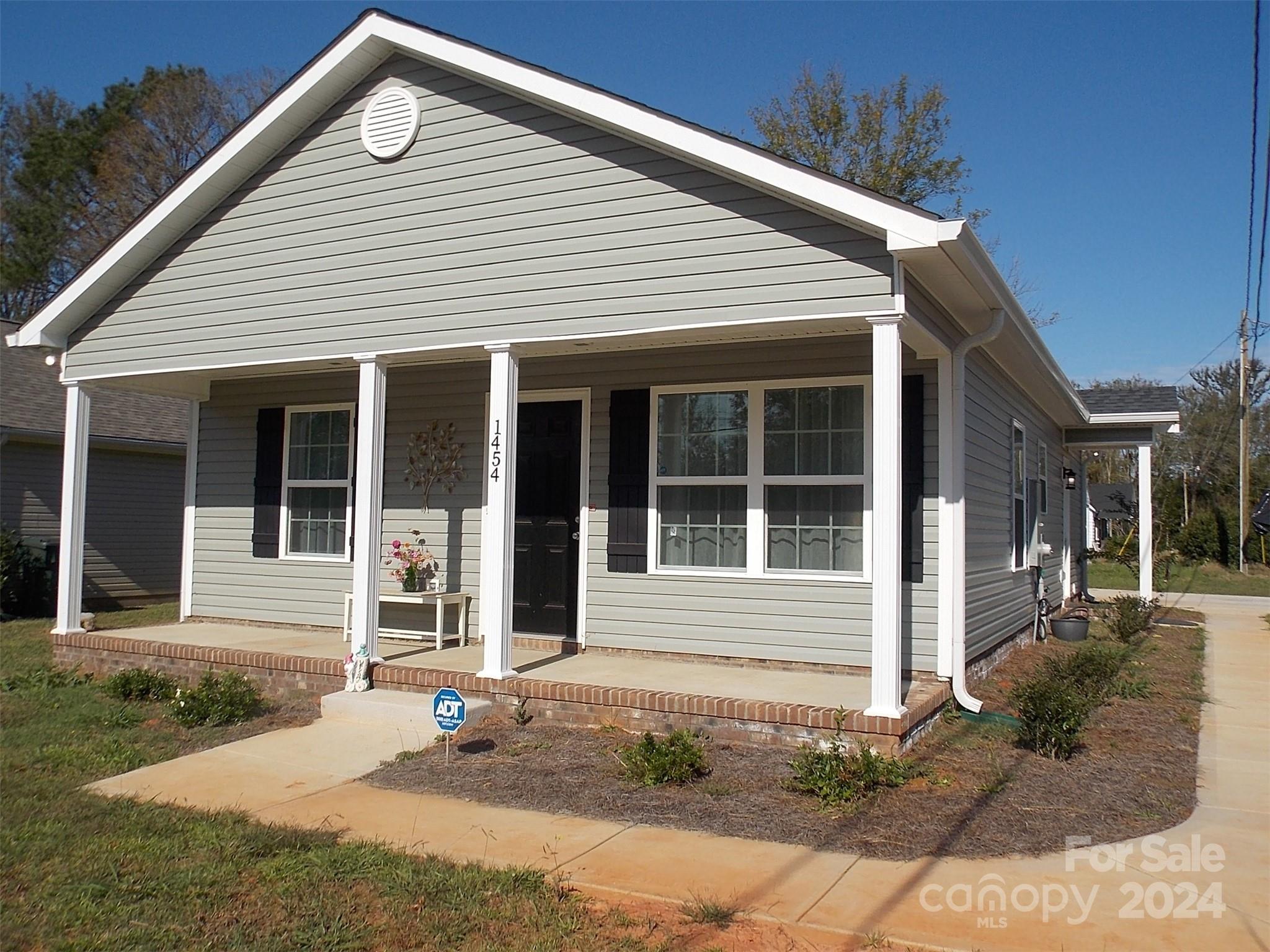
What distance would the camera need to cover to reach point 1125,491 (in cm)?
3703

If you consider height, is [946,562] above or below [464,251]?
below

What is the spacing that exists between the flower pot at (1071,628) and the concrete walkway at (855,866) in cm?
586

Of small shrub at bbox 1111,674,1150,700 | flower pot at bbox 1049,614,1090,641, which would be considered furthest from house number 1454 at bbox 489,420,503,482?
flower pot at bbox 1049,614,1090,641

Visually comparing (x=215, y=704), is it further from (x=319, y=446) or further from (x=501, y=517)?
(x=319, y=446)

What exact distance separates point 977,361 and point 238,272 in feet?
20.9

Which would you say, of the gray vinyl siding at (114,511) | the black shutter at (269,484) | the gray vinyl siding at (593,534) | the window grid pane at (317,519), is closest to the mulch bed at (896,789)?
the gray vinyl siding at (593,534)

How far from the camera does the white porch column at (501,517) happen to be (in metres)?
7.11

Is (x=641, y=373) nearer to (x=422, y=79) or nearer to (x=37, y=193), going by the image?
(x=422, y=79)

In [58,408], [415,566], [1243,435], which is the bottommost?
[415,566]

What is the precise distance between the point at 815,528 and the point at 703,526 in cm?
94

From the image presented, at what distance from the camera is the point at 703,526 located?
8258mm

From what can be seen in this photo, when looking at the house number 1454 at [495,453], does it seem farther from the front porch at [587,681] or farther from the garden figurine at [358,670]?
the garden figurine at [358,670]

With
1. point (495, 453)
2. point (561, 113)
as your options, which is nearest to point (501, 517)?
point (495, 453)

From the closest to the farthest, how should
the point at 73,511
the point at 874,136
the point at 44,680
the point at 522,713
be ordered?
the point at 522,713 → the point at 44,680 → the point at 73,511 → the point at 874,136
